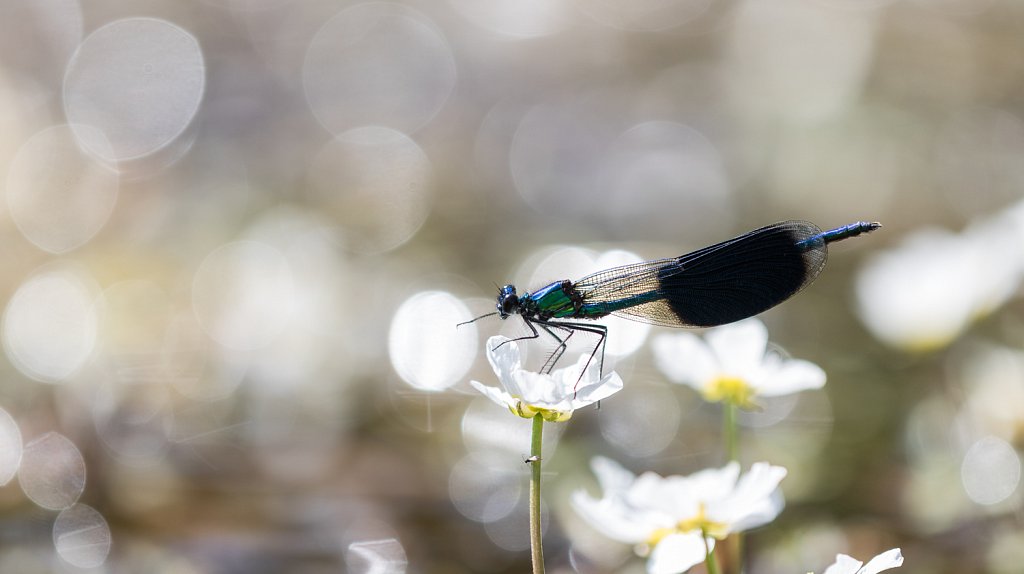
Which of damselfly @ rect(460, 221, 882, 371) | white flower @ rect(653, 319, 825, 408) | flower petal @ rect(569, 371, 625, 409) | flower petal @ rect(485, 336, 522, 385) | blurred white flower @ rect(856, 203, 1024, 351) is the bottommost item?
flower petal @ rect(569, 371, 625, 409)

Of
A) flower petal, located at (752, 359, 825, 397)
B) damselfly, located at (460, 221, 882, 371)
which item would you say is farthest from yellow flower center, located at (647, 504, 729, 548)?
damselfly, located at (460, 221, 882, 371)

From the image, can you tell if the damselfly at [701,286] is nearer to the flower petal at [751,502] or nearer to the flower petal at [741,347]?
the flower petal at [741,347]

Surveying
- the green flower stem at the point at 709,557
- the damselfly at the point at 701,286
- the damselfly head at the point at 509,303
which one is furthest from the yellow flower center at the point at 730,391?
the damselfly head at the point at 509,303

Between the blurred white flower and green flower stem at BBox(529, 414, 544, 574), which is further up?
the blurred white flower

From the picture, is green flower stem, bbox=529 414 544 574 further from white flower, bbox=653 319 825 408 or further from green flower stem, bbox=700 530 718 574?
white flower, bbox=653 319 825 408

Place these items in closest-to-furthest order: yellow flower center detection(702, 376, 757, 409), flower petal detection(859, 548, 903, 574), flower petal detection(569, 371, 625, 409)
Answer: flower petal detection(859, 548, 903, 574), flower petal detection(569, 371, 625, 409), yellow flower center detection(702, 376, 757, 409)

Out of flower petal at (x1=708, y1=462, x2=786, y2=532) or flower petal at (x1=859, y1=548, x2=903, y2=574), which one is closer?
flower petal at (x1=859, y1=548, x2=903, y2=574)

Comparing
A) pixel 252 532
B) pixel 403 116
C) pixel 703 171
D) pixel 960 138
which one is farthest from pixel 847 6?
pixel 252 532

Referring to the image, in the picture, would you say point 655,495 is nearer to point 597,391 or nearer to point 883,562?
point 597,391
